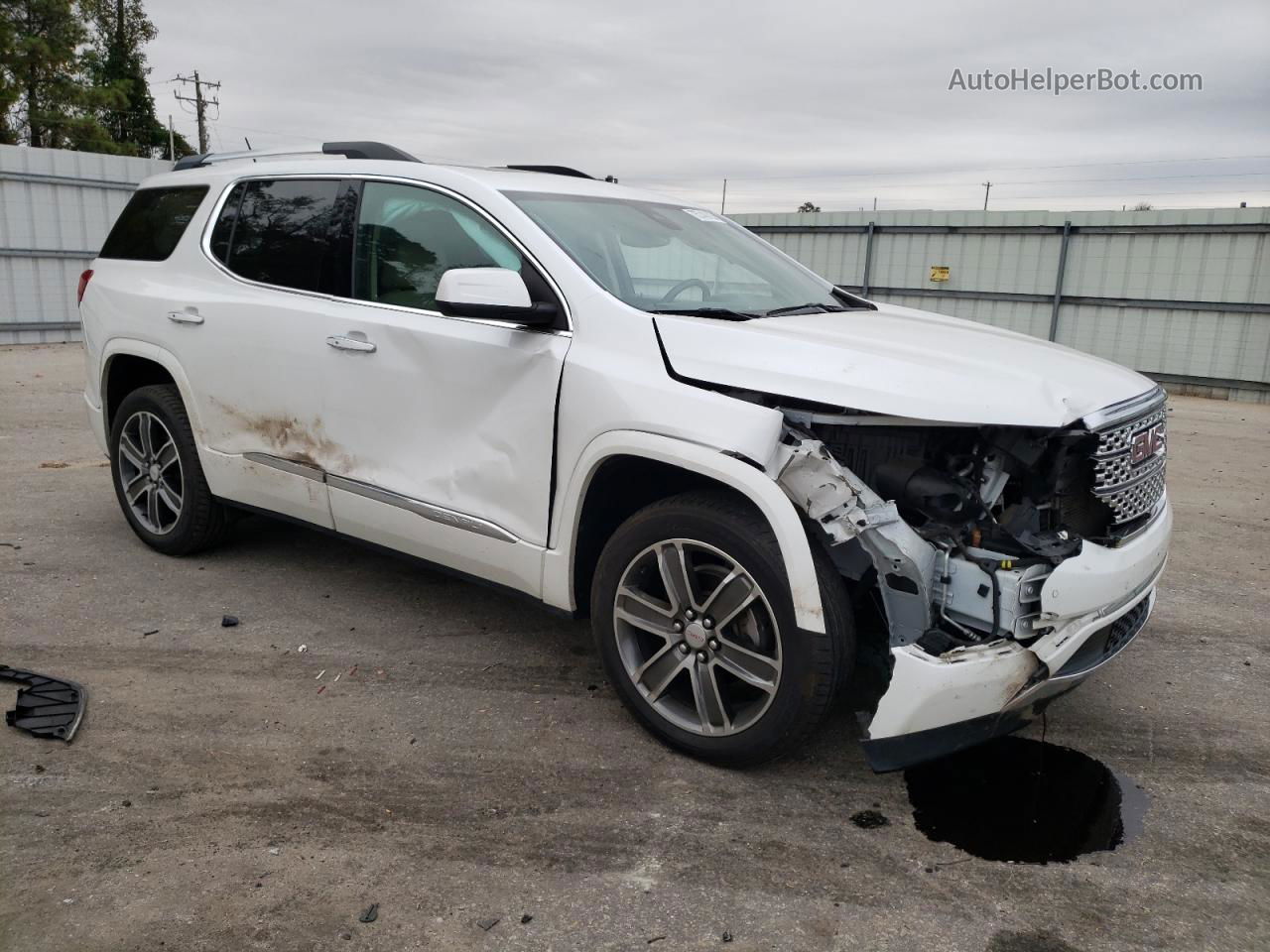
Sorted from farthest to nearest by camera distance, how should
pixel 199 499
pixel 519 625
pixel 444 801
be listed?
pixel 199 499
pixel 519 625
pixel 444 801

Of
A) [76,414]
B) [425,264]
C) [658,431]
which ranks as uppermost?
[425,264]

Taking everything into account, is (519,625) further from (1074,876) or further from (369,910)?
(1074,876)

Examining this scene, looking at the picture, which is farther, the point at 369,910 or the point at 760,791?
the point at 760,791

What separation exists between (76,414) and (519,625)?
7.27 metres

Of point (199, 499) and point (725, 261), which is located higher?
point (725, 261)

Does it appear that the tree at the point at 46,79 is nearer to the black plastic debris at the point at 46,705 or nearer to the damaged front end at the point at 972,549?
the black plastic debris at the point at 46,705

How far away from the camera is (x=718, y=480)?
297 centimetres

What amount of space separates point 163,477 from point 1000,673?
411 cm

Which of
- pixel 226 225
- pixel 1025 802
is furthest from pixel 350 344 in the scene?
pixel 1025 802

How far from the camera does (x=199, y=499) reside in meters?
4.86

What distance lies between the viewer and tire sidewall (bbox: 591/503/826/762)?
9.56 ft

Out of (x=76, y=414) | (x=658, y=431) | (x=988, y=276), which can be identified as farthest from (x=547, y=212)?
(x=988, y=276)

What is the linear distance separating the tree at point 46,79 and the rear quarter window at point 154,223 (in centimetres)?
3696

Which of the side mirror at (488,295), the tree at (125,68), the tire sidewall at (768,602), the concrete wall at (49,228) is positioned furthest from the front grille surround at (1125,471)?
the tree at (125,68)
